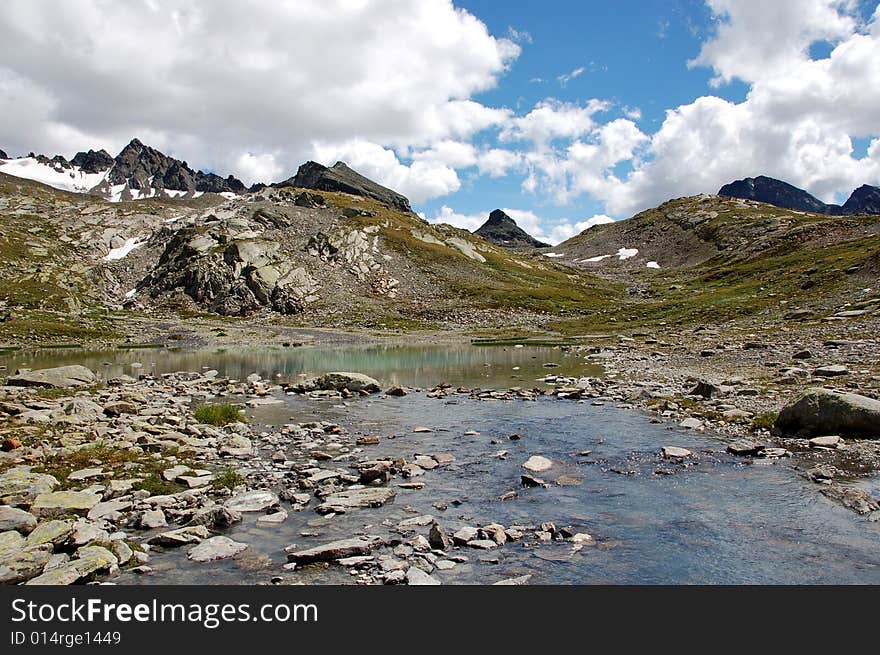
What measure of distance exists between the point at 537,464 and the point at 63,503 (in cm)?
1316

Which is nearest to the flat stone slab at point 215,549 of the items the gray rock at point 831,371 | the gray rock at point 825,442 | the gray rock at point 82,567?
the gray rock at point 82,567

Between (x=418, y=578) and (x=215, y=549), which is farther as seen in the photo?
(x=215, y=549)

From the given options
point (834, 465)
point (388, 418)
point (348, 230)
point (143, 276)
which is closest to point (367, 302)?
point (348, 230)

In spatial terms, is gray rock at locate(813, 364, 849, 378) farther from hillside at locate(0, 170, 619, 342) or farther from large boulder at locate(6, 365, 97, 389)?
hillside at locate(0, 170, 619, 342)

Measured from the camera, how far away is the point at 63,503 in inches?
497

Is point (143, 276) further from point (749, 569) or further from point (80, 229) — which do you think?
point (749, 569)

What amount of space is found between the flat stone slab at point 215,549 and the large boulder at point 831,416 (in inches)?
745

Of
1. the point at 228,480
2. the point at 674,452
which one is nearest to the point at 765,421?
the point at 674,452

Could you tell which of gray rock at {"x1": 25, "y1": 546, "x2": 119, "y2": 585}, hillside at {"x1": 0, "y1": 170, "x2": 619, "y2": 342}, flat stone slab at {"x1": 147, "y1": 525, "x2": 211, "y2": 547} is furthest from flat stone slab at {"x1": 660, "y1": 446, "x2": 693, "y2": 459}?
hillside at {"x1": 0, "y1": 170, "x2": 619, "y2": 342}

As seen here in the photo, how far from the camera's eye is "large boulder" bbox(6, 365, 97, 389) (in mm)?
29719

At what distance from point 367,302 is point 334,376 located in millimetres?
88776

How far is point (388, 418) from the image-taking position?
26.6 meters

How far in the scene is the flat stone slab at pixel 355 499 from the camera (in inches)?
531

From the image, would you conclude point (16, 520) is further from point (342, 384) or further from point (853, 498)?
point (342, 384)
